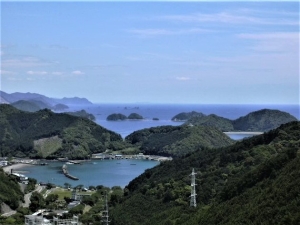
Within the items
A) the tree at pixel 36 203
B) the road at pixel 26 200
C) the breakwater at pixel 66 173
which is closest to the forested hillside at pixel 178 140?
the breakwater at pixel 66 173

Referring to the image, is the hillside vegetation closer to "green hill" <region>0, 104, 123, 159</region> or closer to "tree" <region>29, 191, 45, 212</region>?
"green hill" <region>0, 104, 123, 159</region>

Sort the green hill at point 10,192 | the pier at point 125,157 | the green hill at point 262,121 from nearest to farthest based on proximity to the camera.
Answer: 1. the green hill at point 10,192
2. the pier at point 125,157
3. the green hill at point 262,121

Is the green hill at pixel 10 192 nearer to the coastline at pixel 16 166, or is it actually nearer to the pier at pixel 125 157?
the coastline at pixel 16 166

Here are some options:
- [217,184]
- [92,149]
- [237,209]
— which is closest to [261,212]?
[237,209]

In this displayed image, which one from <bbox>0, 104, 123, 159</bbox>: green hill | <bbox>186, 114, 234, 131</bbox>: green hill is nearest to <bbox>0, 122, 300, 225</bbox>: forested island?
<bbox>0, 104, 123, 159</bbox>: green hill

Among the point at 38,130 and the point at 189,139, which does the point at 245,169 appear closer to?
the point at 189,139

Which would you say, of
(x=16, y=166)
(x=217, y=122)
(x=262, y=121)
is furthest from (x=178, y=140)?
(x=262, y=121)
